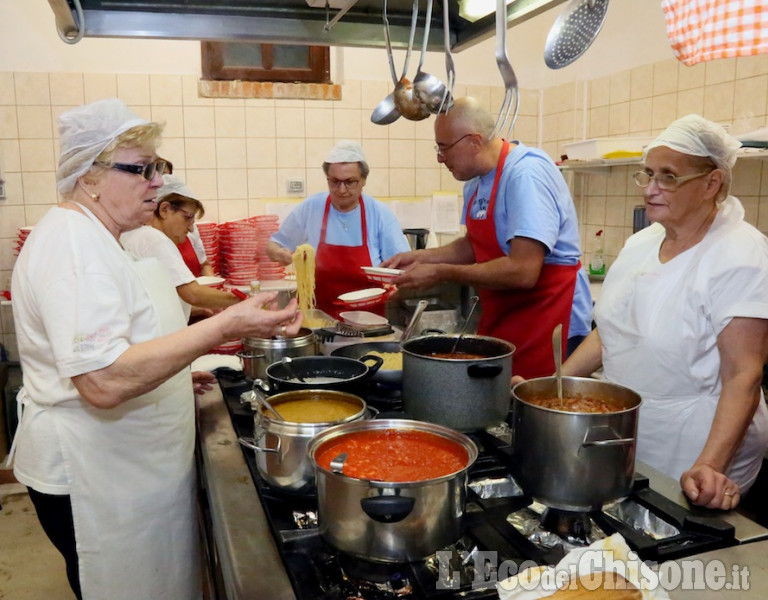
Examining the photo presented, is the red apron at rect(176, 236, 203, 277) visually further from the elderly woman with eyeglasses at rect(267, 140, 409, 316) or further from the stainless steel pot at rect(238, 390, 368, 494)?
the stainless steel pot at rect(238, 390, 368, 494)

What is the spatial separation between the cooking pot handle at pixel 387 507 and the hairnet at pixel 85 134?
1.17 meters

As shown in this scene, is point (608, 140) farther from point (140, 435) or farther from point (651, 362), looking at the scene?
point (140, 435)

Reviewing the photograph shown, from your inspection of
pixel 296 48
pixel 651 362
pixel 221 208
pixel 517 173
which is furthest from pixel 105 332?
pixel 296 48

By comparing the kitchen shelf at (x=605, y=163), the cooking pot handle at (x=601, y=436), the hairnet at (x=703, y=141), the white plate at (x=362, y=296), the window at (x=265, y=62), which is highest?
the window at (x=265, y=62)

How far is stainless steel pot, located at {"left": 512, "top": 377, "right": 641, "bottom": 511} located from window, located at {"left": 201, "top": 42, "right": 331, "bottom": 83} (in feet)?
14.2

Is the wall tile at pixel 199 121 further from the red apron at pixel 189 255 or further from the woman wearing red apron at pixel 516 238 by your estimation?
the woman wearing red apron at pixel 516 238

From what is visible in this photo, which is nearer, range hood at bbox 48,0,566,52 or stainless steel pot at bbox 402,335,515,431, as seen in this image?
stainless steel pot at bbox 402,335,515,431

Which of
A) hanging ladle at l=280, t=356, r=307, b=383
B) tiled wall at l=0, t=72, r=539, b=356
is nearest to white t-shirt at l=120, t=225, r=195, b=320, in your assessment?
hanging ladle at l=280, t=356, r=307, b=383

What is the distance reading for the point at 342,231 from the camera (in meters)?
3.89

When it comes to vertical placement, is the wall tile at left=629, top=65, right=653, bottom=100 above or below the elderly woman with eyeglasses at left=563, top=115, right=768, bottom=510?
above

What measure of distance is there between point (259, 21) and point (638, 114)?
A: 325 centimetres

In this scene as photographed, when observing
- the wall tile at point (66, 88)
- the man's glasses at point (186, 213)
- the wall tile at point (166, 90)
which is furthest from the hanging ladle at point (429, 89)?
the wall tile at point (66, 88)

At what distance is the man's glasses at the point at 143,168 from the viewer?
5.54 ft

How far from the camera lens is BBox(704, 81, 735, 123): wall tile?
391 cm
